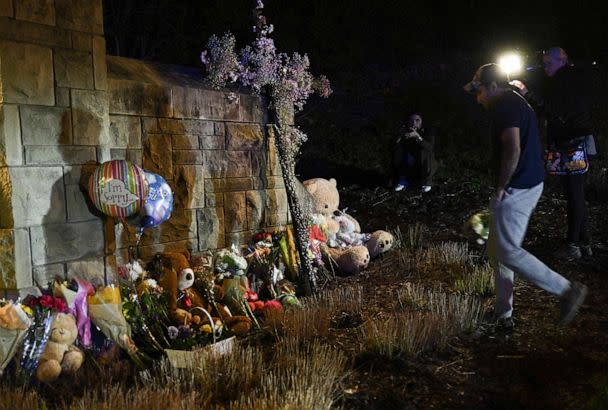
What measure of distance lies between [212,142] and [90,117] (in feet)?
4.87

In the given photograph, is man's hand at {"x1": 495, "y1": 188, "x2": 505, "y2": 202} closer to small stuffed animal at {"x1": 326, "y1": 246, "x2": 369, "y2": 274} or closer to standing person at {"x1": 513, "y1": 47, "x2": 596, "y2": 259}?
standing person at {"x1": 513, "y1": 47, "x2": 596, "y2": 259}

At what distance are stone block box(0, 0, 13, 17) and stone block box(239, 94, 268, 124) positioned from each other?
240 cm

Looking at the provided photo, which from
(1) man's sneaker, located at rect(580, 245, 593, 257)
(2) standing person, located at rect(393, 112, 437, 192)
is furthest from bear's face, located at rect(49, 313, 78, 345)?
(2) standing person, located at rect(393, 112, 437, 192)

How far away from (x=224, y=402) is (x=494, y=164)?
93.1 inches

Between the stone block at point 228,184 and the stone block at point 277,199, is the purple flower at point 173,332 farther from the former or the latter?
the stone block at point 277,199

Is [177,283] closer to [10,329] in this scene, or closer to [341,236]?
[10,329]

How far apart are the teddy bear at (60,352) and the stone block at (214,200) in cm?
191

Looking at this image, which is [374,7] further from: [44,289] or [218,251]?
[44,289]

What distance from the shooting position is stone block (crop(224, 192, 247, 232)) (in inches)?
222

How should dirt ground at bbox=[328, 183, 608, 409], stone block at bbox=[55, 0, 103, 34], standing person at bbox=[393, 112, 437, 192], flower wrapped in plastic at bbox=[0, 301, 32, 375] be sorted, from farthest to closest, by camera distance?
1. standing person at bbox=[393, 112, 437, 192]
2. stone block at bbox=[55, 0, 103, 34]
3. flower wrapped in plastic at bbox=[0, 301, 32, 375]
4. dirt ground at bbox=[328, 183, 608, 409]

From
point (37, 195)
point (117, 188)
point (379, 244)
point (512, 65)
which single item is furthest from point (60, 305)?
point (512, 65)

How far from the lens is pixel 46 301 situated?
369cm

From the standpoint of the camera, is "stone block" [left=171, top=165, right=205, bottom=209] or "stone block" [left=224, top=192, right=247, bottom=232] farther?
"stone block" [left=224, top=192, right=247, bottom=232]

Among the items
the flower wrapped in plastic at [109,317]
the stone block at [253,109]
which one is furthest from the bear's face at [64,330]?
the stone block at [253,109]
